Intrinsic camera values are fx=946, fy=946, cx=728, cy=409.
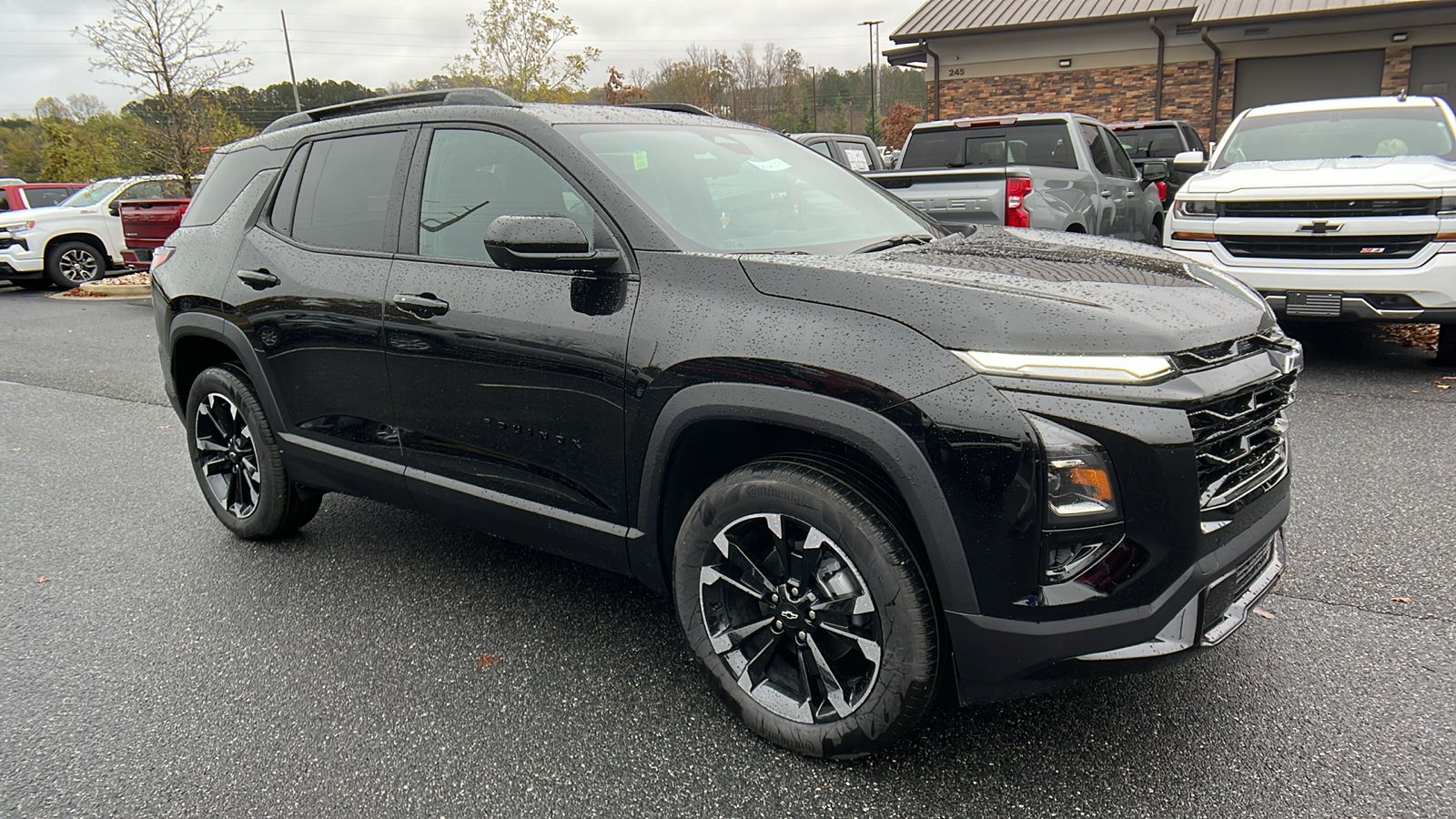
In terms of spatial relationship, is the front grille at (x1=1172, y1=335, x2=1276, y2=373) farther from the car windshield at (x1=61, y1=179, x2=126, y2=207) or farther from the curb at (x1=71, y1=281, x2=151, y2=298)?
the car windshield at (x1=61, y1=179, x2=126, y2=207)

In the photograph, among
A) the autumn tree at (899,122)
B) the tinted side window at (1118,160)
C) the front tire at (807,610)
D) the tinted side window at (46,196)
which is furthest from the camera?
the autumn tree at (899,122)

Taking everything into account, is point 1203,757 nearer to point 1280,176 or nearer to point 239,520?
point 239,520

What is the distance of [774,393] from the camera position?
2377mm

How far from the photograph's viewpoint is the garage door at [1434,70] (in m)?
16.9

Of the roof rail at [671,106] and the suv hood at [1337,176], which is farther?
the suv hood at [1337,176]

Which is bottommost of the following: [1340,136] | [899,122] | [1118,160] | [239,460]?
[239,460]

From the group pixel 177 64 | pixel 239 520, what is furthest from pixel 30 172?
pixel 239 520

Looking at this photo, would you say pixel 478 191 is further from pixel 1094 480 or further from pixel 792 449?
pixel 1094 480

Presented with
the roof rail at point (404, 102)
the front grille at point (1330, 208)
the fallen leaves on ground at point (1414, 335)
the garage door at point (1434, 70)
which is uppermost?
the garage door at point (1434, 70)

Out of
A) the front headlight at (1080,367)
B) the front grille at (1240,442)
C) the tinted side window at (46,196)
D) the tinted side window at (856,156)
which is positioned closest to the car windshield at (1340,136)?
the tinted side window at (856,156)

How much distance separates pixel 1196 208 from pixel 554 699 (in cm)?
584

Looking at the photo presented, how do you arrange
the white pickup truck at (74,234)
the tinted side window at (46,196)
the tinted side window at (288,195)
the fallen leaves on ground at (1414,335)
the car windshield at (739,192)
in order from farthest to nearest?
1. the tinted side window at (46,196)
2. the white pickup truck at (74,234)
3. the fallen leaves on ground at (1414,335)
4. the tinted side window at (288,195)
5. the car windshield at (739,192)

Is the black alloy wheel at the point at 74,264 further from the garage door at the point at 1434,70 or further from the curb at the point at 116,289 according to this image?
the garage door at the point at 1434,70

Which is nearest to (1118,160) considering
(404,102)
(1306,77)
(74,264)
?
(404,102)
